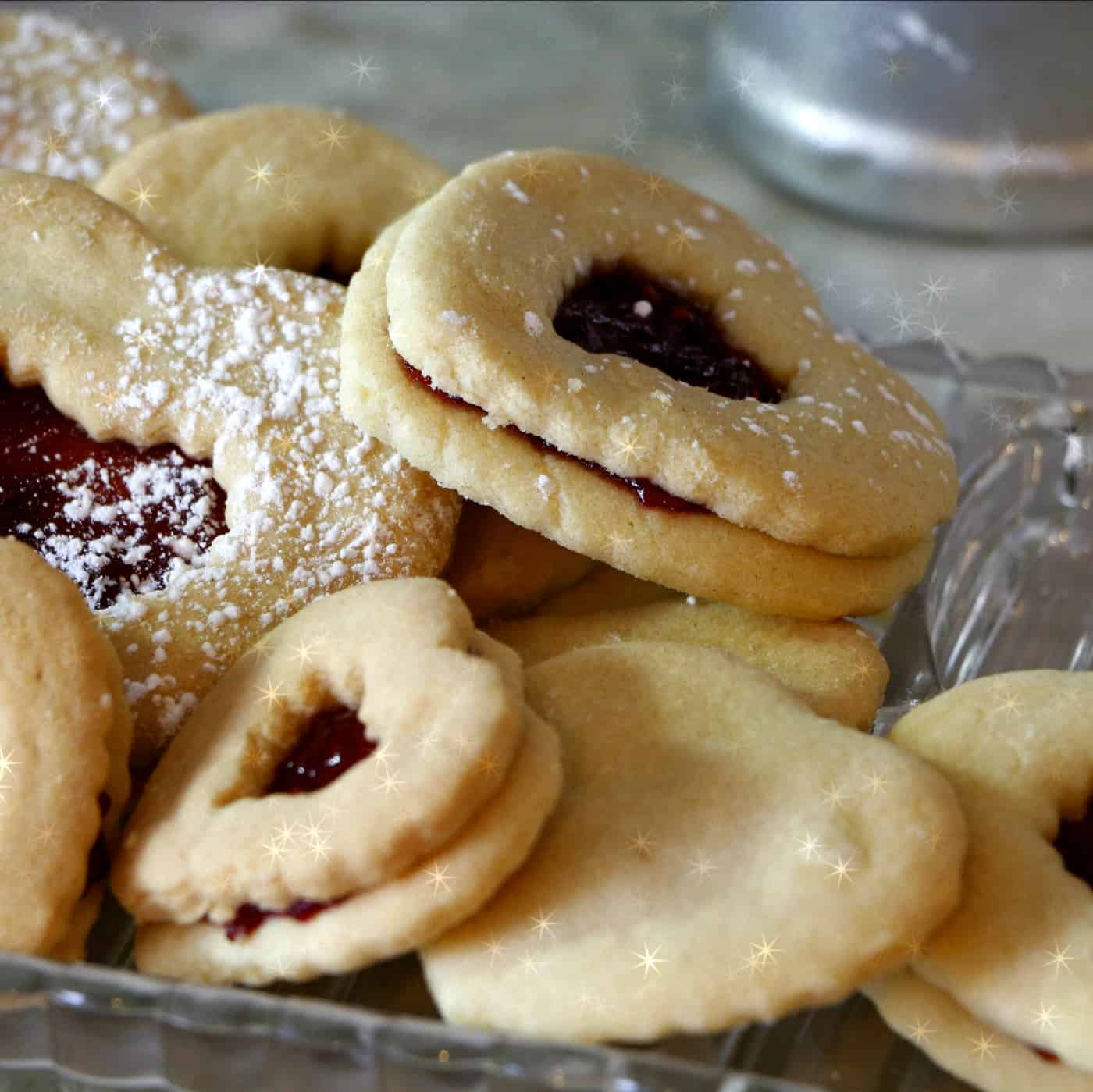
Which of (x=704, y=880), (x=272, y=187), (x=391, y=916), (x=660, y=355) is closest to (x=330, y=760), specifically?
(x=391, y=916)

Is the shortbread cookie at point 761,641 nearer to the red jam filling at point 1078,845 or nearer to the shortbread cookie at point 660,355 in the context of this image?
the shortbread cookie at point 660,355

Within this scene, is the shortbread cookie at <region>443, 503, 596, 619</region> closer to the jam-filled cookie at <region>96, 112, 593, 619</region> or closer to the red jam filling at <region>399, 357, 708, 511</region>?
the jam-filled cookie at <region>96, 112, 593, 619</region>

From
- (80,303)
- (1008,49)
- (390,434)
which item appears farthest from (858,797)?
(1008,49)

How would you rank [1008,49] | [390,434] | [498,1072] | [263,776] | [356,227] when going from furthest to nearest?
[1008,49] < [356,227] < [390,434] < [263,776] < [498,1072]

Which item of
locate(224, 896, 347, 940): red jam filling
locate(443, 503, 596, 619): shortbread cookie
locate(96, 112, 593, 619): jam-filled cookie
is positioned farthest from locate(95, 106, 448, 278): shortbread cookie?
locate(224, 896, 347, 940): red jam filling

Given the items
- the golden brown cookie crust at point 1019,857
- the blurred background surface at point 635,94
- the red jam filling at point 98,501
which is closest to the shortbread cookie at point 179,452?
the red jam filling at point 98,501

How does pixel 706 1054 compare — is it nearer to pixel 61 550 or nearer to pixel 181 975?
pixel 181 975
